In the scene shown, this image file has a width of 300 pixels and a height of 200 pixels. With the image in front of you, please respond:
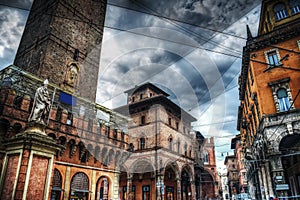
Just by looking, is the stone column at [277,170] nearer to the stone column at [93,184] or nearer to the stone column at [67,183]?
the stone column at [93,184]

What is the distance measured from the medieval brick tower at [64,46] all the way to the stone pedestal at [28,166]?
47.8 feet

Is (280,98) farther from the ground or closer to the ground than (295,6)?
closer to the ground

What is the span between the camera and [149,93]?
3316 cm

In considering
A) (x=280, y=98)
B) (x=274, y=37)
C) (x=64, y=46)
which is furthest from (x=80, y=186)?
(x=274, y=37)

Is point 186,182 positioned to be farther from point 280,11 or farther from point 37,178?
point 37,178

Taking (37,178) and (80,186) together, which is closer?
(37,178)

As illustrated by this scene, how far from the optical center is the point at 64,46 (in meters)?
23.1

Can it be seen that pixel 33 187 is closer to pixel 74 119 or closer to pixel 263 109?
pixel 74 119

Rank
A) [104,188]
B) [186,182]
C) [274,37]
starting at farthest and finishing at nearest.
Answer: [186,182] < [104,188] < [274,37]

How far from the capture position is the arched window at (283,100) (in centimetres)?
1488

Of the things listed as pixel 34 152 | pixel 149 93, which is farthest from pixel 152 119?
pixel 34 152

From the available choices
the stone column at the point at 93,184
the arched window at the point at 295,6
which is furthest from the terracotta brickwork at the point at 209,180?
the arched window at the point at 295,6

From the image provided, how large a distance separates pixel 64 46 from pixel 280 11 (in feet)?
68.7

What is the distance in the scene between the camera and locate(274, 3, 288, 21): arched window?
18.0m
